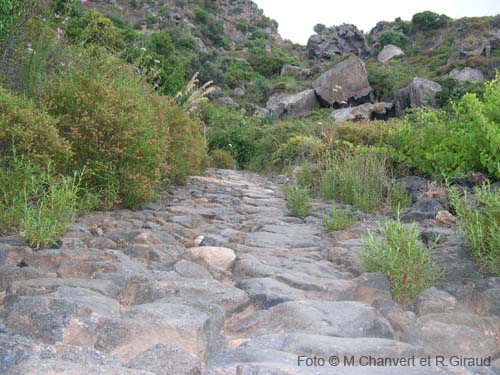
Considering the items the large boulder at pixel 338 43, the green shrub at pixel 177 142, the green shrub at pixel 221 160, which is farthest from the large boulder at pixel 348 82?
the green shrub at pixel 177 142

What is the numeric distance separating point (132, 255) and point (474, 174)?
3975mm

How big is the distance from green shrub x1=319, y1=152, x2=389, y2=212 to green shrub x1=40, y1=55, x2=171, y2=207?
7.90 feet

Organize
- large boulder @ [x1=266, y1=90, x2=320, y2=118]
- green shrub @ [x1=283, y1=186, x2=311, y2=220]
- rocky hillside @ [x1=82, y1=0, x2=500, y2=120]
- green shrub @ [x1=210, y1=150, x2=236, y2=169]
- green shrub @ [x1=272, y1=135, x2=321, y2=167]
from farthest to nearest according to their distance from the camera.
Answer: rocky hillside @ [x1=82, y1=0, x2=500, y2=120] < large boulder @ [x1=266, y1=90, x2=320, y2=118] < green shrub @ [x1=210, y1=150, x2=236, y2=169] < green shrub @ [x1=272, y1=135, x2=321, y2=167] < green shrub @ [x1=283, y1=186, x2=311, y2=220]

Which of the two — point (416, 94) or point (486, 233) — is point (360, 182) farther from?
point (416, 94)

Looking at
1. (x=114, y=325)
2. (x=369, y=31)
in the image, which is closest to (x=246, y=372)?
(x=114, y=325)

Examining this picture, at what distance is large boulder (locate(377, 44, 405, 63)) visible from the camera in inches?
1600

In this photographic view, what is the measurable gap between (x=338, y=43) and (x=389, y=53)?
4.49 metres

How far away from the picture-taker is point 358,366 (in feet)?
6.02

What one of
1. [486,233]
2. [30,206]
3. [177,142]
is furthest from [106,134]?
[486,233]

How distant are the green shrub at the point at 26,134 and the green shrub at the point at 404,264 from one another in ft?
7.72

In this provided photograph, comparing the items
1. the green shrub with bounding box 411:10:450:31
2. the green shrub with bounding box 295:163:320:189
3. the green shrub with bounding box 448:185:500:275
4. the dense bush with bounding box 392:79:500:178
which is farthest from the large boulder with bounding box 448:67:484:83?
the green shrub with bounding box 448:185:500:275

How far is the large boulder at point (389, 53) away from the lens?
40.6 m

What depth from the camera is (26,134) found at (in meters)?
3.65

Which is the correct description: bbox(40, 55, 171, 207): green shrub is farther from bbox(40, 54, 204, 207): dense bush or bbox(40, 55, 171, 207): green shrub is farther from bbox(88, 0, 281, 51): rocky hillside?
bbox(88, 0, 281, 51): rocky hillside
